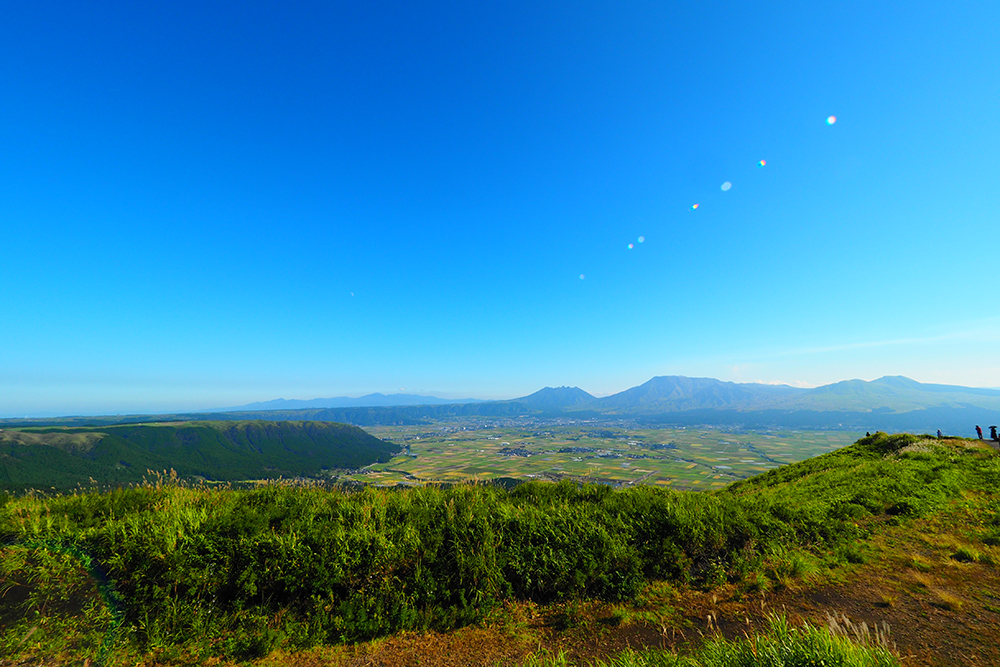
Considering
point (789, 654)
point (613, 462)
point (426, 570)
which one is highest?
point (789, 654)

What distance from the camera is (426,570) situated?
7.14m

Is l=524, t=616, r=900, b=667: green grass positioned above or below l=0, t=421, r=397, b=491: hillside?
above

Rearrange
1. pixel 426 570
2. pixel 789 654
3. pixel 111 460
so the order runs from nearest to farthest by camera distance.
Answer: pixel 789 654 < pixel 426 570 < pixel 111 460

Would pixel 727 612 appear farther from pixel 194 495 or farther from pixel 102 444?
pixel 102 444

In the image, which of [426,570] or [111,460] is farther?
[111,460]

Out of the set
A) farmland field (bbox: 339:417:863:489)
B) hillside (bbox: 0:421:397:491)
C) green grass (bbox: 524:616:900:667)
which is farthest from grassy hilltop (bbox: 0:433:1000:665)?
hillside (bbox: 0:421:397:491)

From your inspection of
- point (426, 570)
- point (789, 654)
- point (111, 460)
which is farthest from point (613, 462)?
point (111, 460)

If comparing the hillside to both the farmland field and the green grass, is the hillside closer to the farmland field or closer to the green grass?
the farmland field

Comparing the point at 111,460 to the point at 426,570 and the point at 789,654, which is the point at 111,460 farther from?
the point at 789,654

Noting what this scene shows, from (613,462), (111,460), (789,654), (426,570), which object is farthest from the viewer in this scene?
(111,460)

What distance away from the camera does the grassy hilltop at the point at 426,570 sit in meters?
5.75

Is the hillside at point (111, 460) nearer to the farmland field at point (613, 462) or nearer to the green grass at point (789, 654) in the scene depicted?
the farmland field at point (613, 462)

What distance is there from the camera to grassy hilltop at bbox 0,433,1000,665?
575 cm

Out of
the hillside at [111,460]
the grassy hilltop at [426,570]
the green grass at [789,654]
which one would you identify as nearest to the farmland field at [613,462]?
the hillside at [111,460]
